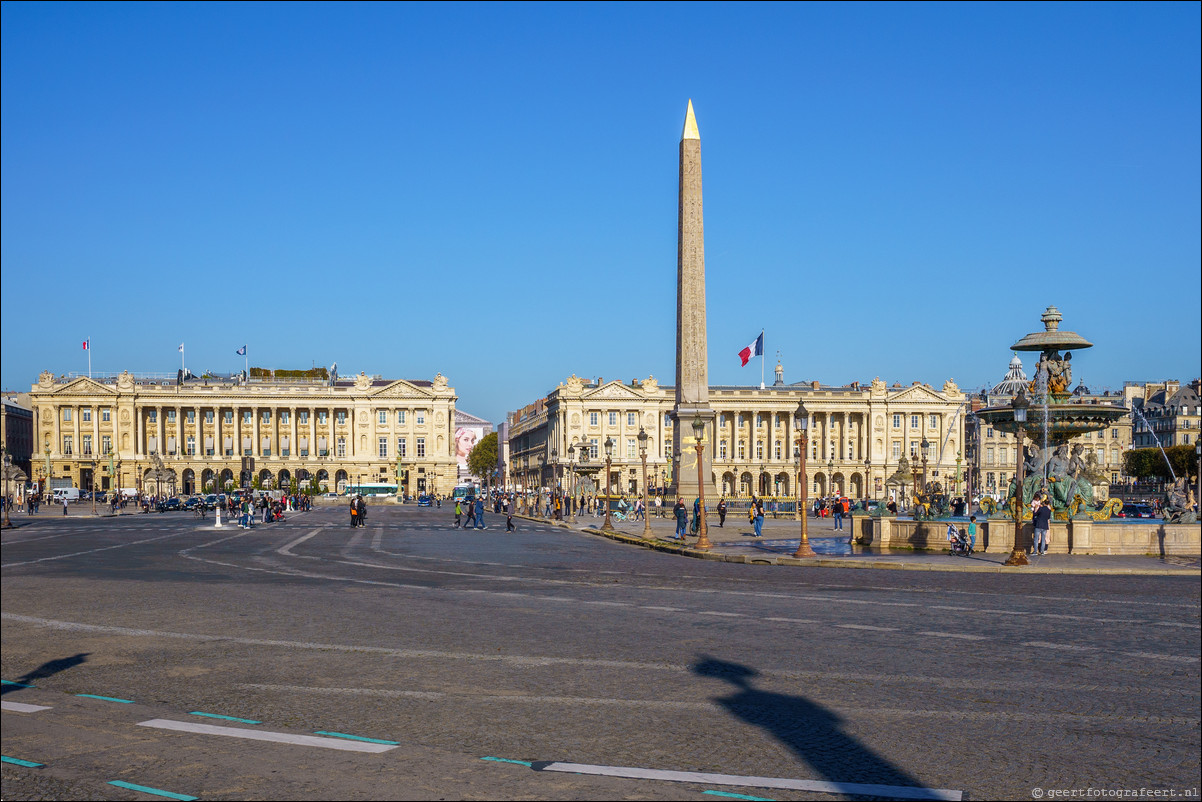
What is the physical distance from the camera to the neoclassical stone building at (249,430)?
14300 centimetres

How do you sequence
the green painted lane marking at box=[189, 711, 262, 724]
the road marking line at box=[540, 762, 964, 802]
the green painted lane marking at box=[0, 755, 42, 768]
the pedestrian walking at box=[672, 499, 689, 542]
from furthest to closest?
1. the pedestrian walking at box=[672, 499, 689, 542]
2. the green painted lane marking at box=[189, 711, 262, 724]
3. the green painted lane marking at box=[0, 755, 42, 768]
4. the road marking line at box=[540, 762, 964, 802]

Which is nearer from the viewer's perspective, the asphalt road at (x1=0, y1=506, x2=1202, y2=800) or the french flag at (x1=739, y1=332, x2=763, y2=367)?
the asphalt road at (x1=0, y1=506, x2=1202, y2=800)

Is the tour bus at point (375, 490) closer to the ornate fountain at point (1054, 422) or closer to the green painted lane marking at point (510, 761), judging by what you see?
the ornate fountain at point (1054, 422)

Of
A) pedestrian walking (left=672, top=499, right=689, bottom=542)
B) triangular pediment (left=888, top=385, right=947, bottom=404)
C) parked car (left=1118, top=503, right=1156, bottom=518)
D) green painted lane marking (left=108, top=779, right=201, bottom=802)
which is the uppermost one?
triangular pediment (left=888, top=385, right=947, bottom=404)

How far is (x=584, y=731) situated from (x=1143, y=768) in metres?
3.96

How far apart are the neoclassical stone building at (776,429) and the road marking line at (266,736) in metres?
134

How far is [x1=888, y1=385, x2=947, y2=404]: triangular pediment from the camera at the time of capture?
145 m

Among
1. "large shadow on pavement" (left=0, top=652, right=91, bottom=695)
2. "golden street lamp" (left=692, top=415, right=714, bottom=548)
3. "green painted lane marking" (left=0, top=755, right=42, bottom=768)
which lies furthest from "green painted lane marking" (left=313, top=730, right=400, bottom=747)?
"golden street lamp" (left=692, top=415, right=714, bottom=548)

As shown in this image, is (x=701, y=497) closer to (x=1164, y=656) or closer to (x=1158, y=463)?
(x=1164, y=656)

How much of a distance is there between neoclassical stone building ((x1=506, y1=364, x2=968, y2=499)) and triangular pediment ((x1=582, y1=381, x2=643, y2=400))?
12cm

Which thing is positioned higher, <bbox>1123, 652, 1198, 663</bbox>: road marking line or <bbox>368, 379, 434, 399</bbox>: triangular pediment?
<bbox>368, 379, 434, 399</bbox>: triangular pediment

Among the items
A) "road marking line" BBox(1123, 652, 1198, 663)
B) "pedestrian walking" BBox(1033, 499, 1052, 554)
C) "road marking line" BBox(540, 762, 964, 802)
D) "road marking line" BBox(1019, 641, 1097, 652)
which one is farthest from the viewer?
"pedestrian walking" BBox(1033, 499, 1052, 554)

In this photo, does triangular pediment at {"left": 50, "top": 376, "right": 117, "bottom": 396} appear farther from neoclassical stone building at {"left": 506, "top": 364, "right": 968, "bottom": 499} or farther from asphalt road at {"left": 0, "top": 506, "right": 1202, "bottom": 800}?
asphalt road at {"left": 0, "top": 506, "right": 1202, "bottom": 800}

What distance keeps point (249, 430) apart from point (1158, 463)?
10609 centimetres
